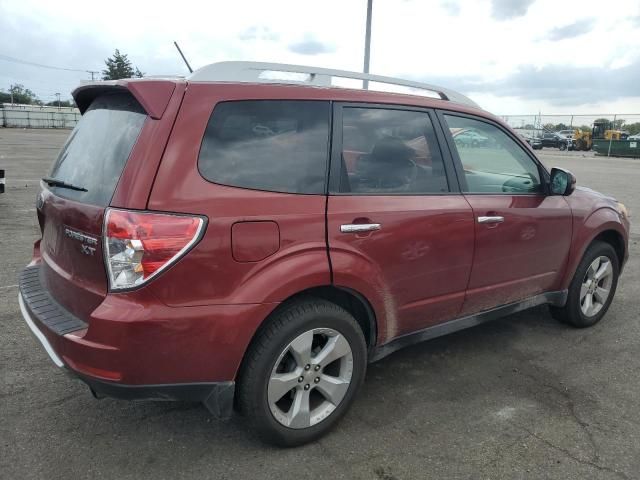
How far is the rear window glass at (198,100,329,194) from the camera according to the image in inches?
98.5

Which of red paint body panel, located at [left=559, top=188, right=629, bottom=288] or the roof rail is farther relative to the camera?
red paint body panel, located at [left=559, top=188, right=629, bottom=288]

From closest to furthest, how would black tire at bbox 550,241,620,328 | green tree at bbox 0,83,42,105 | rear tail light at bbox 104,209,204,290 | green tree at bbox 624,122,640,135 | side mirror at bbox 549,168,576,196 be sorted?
rear tail light at bbox 104,209,204,290 < side mirror at bbox 549,168,576,196 < black tire at bbox 550,241,620,328 < green tree at bbox 624,122,640,135 < green tree at bbox 0,83,42,105

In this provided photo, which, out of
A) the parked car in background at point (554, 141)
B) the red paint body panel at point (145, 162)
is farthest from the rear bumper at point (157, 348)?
the parked car in background at point (554, 141)

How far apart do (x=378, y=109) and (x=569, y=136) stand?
46.3m

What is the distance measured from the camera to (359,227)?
281 cm

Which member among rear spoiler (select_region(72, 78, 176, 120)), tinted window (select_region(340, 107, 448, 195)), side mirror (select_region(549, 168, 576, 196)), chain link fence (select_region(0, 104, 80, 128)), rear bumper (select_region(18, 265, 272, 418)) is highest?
chain link fence (select_region(0, 104, 80, 128))

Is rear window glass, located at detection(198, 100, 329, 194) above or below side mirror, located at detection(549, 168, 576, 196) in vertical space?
above

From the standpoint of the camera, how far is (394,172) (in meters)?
3.14

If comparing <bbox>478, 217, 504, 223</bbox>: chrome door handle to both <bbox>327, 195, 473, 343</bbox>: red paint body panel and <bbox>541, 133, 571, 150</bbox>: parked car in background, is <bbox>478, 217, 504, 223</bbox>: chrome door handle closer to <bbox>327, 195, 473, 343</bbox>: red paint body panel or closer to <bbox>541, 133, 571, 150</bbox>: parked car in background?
<bbox>327, 195, 473, 343</bbox>: red paint body panel

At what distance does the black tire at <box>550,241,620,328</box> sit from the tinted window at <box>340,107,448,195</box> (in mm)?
1743

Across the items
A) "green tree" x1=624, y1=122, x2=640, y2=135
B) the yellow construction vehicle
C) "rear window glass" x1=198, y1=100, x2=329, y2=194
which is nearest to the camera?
"rear window glass" x1=198, y1=100, x2=329, y2=194

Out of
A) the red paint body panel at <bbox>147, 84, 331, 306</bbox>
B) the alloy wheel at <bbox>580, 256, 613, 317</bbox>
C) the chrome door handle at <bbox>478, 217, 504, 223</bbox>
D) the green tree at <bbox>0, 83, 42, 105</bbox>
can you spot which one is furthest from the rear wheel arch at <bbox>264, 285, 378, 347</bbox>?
the green tree at <bbox>0, 83, 42, 105</bbox>

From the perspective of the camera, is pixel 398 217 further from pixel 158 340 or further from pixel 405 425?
pixel 158 340

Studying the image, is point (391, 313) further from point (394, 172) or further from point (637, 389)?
point (637, 389)
